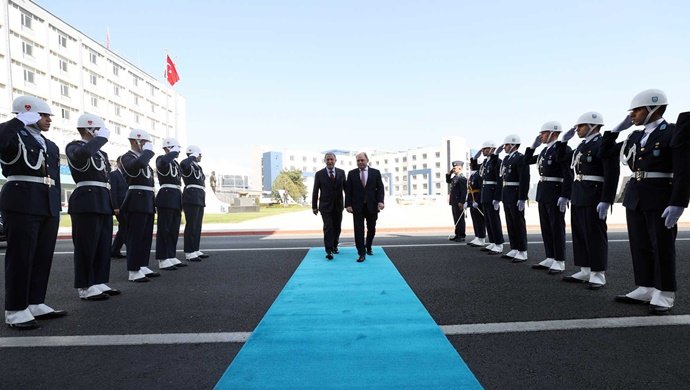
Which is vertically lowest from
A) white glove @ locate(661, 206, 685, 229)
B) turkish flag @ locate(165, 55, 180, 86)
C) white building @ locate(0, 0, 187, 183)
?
white glove @ locate(661, 206, 685, 229)

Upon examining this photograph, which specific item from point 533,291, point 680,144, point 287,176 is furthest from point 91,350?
point 287,176

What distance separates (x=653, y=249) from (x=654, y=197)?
0.59m

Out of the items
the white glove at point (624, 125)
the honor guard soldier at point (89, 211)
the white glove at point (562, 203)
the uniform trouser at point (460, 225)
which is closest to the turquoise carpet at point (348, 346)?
the honor guard soldier at point (89, 211)

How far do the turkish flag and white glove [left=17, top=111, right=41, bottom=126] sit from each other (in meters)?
25.3

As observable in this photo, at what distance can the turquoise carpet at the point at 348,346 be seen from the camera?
2639mm

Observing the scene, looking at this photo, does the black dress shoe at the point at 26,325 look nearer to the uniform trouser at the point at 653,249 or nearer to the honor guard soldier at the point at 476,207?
the uniform trouser at the point at 653,249

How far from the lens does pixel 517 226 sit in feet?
23.6

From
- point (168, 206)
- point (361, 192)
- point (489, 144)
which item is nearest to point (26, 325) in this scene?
point (168, 206)

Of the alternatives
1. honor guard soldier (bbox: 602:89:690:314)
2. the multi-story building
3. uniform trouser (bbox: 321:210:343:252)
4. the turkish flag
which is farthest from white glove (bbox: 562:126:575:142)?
the multi-story building

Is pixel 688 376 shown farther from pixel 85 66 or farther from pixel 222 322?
pixel 85 66

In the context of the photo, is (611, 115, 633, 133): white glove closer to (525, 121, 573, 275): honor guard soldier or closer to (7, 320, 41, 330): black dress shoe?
(525, 121, 573, 275): honor guard soldier

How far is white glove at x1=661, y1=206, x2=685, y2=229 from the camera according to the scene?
3.84 m

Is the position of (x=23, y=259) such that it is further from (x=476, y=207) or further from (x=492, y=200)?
(x=476, y=207)

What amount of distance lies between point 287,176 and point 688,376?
72.6 meters
